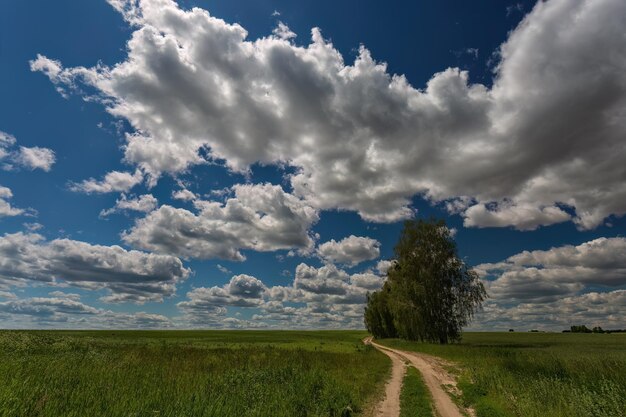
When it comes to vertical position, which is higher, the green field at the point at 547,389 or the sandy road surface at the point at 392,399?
the green field at the point at 547,389

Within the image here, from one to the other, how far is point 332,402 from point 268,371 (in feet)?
18.4

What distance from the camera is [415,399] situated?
1508cm

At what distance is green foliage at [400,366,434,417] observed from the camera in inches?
512

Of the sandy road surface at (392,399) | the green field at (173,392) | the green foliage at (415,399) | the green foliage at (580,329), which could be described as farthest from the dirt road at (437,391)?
the green foliage at (580,329)

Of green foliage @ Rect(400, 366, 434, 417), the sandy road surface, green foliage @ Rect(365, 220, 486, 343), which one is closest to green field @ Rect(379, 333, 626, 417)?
green foliage @ Rect(400, 366, 434, 417)

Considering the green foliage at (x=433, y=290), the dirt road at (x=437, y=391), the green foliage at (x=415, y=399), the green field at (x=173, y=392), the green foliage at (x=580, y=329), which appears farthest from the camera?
the green foliage at (x=580, y=329)

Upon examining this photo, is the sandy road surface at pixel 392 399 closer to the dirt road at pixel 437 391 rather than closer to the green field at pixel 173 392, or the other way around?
the dirt road at pixel 437 391

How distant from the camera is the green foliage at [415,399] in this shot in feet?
42.7

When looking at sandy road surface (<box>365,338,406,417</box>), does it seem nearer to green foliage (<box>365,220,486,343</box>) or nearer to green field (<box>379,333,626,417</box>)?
green field (<box>379,333,626,417</box>)

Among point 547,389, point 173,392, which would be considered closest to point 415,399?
point 547,389

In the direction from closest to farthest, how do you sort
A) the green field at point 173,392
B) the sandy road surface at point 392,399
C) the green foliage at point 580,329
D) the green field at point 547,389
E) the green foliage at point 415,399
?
the green field at point 173,392, the green field at point 547,389, the green foliage at point 415,399, the sandy road surface at point 392,399, the green foliage at point 580,329

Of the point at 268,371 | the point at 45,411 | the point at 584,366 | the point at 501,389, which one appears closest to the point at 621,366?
the point at 584,366

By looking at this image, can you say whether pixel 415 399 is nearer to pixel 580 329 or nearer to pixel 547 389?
pixel 547 389

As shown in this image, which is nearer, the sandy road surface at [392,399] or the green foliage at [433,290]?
the sandy road surface at [392,399]
